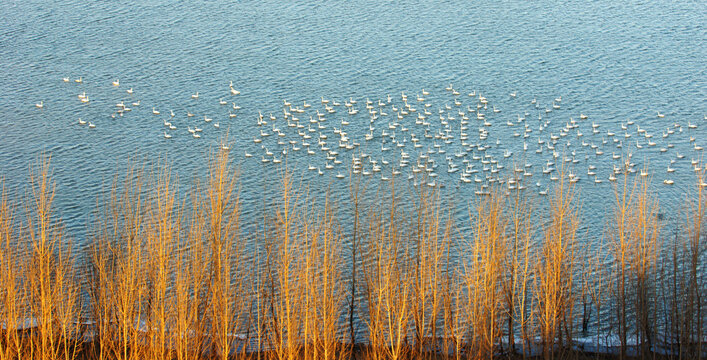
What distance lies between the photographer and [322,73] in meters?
41.6

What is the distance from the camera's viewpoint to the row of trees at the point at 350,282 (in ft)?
79.3

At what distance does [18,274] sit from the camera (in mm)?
27859

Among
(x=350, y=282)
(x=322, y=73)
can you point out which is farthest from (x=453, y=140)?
(x=350, y=282)

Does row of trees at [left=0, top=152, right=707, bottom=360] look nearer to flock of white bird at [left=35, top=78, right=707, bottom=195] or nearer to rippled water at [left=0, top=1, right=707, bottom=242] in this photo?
flock of white bird at [left=35, top=78, right=707, bottom=195]

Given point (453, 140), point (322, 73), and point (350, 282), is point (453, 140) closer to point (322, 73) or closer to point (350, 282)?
point (322, 73)

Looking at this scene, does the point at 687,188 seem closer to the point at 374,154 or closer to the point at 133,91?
the point at 374,154

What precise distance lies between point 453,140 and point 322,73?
8.33 metres

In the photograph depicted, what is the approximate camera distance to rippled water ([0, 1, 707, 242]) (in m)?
35.3

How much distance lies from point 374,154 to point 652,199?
9749 mm


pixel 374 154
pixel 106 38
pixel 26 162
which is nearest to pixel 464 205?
pixel 374 154

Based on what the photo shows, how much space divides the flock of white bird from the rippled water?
0.50 feet

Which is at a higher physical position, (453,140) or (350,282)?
(453,140)

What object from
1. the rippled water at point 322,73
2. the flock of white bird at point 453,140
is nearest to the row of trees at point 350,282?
the flock of white bird at point 453,140

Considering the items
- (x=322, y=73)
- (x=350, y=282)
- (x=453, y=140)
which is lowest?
(x=350, y=282)
